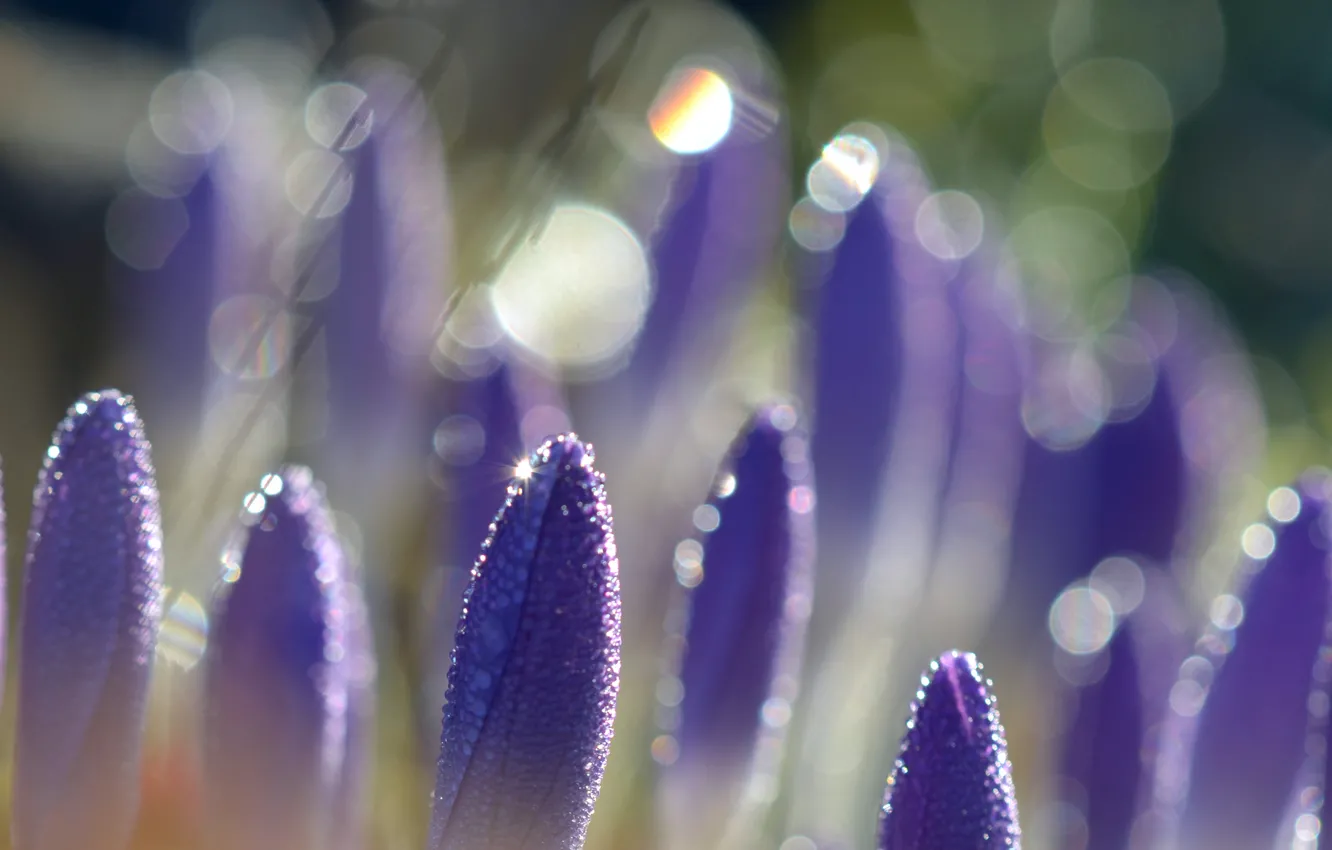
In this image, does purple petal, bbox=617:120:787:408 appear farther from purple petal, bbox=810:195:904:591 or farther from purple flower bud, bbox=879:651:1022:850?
purple flower bud, bbox=879:651:1022:850

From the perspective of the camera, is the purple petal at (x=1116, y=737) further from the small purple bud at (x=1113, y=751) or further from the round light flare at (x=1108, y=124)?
the round light flare at (x=1108, y=124)

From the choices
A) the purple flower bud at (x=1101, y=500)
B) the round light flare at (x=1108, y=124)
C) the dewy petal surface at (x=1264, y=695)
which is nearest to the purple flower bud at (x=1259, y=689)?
the dewy petal surface at (x=1264, y=695)

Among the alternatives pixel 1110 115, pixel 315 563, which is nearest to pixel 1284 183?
pixel 1110 115

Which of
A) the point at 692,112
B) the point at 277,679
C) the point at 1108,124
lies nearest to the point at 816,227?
the point at 692,112

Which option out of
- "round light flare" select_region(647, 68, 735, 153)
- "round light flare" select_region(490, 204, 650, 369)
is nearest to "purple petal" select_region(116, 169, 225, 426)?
"round light flare" select_region(490, 204, 650, 369)

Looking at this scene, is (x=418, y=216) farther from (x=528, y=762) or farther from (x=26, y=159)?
(x=26, y=159)
